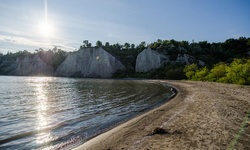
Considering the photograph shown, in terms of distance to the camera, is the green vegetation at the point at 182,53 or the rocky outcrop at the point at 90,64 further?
the rocky outcrop at the point at 90,64

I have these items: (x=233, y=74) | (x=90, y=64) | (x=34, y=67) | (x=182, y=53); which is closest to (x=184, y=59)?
(x=182, y=53)

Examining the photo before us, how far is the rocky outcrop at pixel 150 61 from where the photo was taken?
98562 millimetres

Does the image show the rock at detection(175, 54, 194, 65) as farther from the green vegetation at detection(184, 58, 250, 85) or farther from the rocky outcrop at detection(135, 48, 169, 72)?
the green vegetation at detection(184, 58, 250, 85)

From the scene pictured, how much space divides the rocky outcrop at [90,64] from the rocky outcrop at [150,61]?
37.1 ft

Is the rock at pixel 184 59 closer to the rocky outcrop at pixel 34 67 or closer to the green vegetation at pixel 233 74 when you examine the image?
the green vegetation at pixel 233 74

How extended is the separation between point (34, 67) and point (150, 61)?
72.4 meters

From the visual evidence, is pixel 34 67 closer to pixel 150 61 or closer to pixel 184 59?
pixel 150 61

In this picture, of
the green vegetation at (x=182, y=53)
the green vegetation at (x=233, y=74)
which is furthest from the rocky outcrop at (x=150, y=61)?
the green vegetation at (x=233, y=74)

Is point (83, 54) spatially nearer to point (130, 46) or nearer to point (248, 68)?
point (130, 46)

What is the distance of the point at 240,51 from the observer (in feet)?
346

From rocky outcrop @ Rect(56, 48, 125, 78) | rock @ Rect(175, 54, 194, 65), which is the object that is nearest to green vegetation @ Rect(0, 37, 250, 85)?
rock @ Rect(175, 54, 194, 65)

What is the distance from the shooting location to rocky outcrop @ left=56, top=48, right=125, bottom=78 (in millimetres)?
105688

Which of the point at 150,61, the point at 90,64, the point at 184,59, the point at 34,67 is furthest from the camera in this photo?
the point at 34,67

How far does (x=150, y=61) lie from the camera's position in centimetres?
10100
